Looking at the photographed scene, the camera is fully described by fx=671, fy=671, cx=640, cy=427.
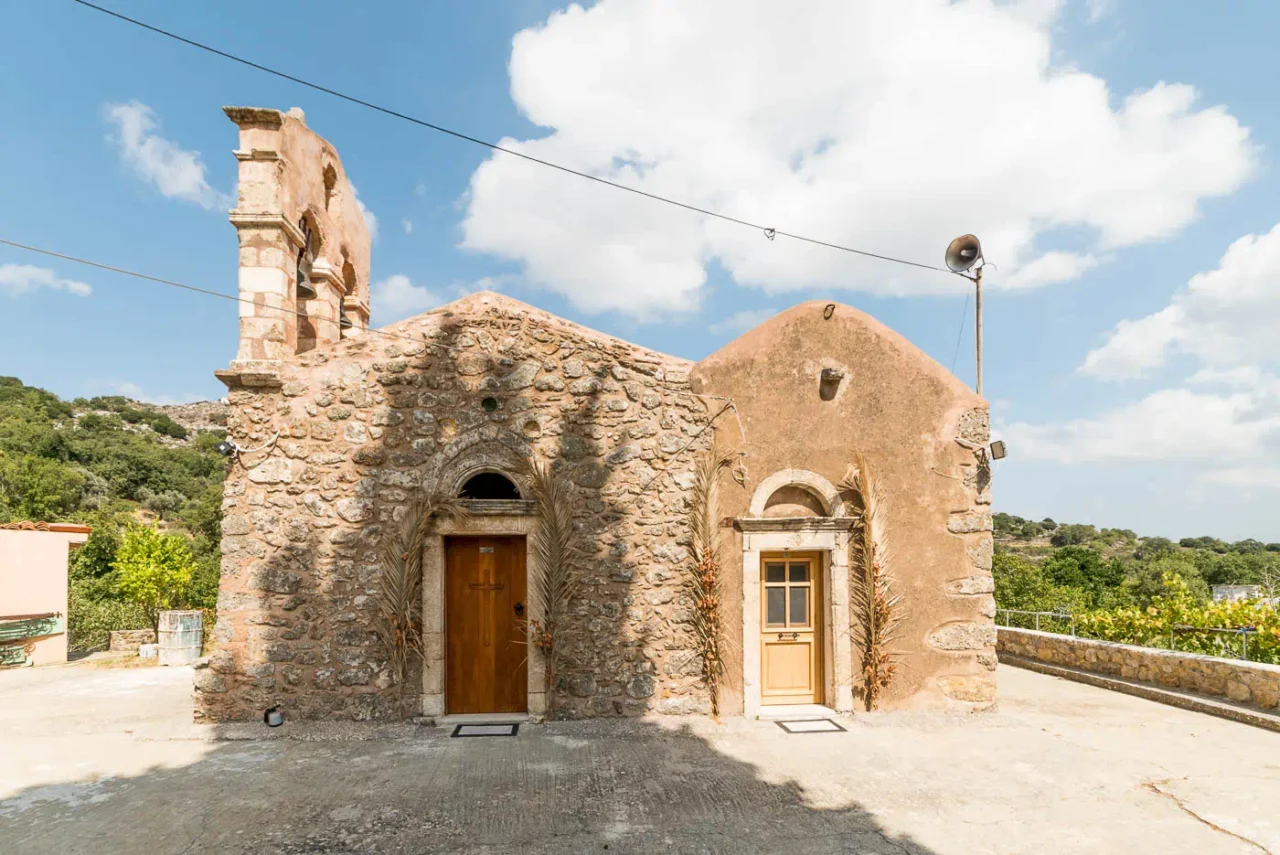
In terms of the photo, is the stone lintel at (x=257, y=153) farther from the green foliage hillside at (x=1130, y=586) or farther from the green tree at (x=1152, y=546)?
the green tree at (x=1152, y=546)

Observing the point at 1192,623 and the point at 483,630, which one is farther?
the point at 1192,623

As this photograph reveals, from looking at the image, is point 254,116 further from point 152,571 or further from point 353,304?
point 152,571

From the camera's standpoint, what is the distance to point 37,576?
10.9m

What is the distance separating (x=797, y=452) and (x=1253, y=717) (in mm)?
5187

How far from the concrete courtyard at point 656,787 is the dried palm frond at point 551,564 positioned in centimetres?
85

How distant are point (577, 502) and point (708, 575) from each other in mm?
1531

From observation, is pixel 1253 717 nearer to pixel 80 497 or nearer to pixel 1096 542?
pixel 80 497

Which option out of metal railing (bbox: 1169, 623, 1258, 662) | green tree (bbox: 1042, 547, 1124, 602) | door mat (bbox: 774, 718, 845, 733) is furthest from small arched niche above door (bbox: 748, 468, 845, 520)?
green tree (bbox: 1042, 547, 1124, 602)

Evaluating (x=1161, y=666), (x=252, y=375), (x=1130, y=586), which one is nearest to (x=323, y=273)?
(x=252, y=375)

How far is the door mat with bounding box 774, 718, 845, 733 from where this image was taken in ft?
21.3

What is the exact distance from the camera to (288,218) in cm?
705

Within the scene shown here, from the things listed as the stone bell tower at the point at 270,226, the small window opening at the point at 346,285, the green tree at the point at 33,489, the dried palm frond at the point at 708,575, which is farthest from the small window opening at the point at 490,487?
the green tree at the point at 33,489

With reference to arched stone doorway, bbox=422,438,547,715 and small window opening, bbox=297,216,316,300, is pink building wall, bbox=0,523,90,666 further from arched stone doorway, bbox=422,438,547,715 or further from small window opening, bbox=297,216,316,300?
arched stone doorway, bbox=422,438,547,715

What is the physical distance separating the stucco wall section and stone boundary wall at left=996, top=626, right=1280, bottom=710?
2660 millimetres
